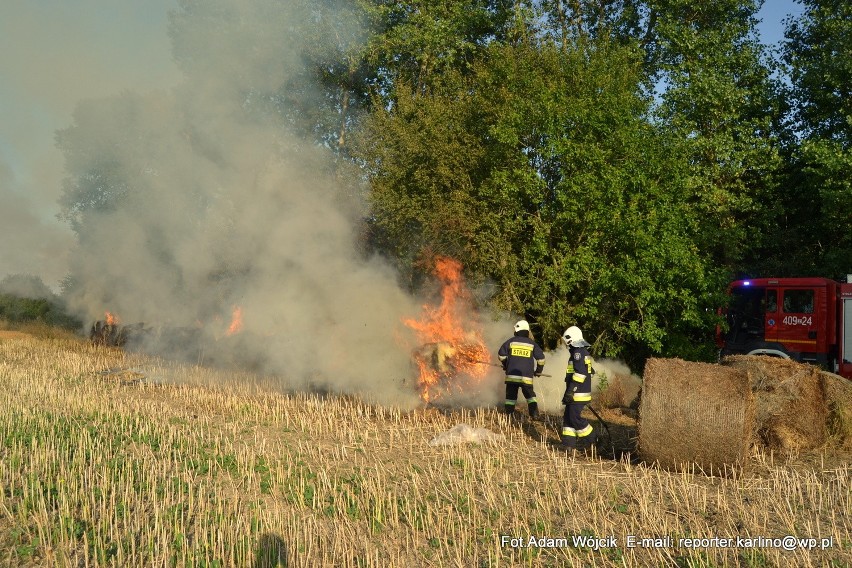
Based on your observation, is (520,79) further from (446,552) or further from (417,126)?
(446,552)

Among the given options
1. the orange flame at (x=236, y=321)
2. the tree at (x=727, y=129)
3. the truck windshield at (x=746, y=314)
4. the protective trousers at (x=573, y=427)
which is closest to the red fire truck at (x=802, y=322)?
the truck windshield at (x=746, y=314)

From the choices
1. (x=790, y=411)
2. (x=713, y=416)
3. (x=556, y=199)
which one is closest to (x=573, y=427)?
(x=713, y=416)

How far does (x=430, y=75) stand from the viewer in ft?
83.6

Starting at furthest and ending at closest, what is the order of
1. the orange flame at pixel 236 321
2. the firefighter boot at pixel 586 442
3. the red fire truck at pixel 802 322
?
the red fire truck at pixel 802 322 → the orange flame at pixel 236 321 → the firefighter boot at pixel 586 442

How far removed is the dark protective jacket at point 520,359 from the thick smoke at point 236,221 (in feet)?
6.63

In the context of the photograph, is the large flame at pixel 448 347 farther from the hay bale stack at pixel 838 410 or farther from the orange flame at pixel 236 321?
the hay bale stack at pixel 838 410

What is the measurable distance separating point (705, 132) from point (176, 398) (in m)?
19.2

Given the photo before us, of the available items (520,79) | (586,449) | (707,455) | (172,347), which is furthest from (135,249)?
(707,455)

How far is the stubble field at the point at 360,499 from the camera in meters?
5.43

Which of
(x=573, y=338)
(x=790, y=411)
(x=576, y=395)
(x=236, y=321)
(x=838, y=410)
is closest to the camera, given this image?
(x=790, y=411)

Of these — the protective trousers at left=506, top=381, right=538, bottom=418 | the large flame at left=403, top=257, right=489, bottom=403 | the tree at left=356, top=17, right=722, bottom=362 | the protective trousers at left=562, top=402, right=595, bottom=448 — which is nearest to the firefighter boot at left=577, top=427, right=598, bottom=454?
the protective trousers at left=562, top=402, right=595, bottom=448

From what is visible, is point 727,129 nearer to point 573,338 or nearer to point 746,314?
point 746,314

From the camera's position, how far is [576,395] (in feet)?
31.8

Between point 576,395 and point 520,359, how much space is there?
80.4 inches
